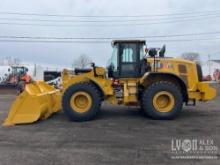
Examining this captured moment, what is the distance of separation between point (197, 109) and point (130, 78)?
11.6 feet

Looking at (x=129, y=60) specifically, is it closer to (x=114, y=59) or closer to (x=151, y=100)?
(x=114, y=59)

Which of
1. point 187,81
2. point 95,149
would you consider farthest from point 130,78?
point 95,149

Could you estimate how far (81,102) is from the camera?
12758mm

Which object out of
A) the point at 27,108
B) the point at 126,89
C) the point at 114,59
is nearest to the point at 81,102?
the point at 126,89

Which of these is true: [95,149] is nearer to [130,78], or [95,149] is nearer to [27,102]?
[27,102]

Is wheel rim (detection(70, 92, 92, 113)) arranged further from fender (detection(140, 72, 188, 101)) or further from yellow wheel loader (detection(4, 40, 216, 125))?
fender (detection(140, 72, 188, 101))

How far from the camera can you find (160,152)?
27.7 ft

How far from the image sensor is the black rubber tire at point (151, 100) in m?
12.6

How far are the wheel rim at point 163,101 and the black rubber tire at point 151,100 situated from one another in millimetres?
85

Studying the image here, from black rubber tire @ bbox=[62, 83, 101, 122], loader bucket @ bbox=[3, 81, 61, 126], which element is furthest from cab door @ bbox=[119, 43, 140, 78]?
loader bucket @ bbox=[3, 81, 61, 126]

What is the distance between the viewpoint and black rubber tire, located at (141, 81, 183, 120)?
12.6m

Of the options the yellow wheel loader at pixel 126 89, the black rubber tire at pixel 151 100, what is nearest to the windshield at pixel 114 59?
the yellow wheel loader at pixel 126 89

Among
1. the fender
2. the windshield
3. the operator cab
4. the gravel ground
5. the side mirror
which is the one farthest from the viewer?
the windshield

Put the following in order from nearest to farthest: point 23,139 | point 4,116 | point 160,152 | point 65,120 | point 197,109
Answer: point 160,152 < point 23,139 < point 65,120 < point 4,116 < point 197,109
